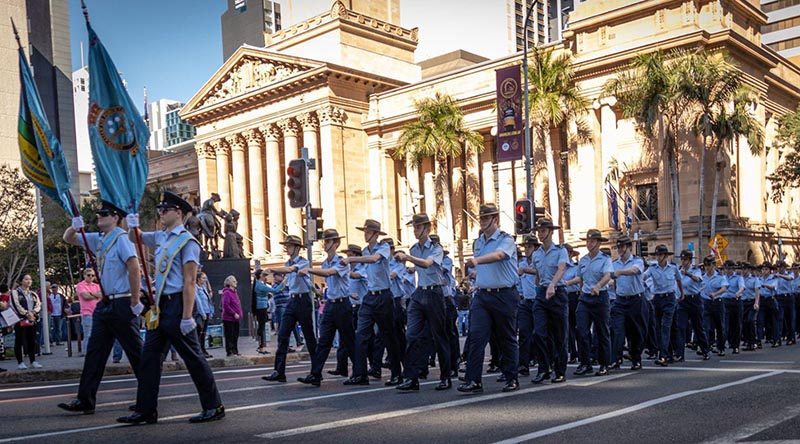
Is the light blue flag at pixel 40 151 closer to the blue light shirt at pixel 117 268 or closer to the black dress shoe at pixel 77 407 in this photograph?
the blue light shirt at pixel 117 268

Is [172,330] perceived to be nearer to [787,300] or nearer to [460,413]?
[460,413]

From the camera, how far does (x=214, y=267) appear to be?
23.6 meters

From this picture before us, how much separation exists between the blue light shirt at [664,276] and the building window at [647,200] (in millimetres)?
27055

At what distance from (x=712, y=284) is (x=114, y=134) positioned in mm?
11738

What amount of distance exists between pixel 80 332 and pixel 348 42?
3954 cm

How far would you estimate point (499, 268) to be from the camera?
30.1ft

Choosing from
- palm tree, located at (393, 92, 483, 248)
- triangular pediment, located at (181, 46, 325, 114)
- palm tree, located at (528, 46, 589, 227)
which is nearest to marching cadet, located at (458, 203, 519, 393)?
palm tree, located at (528, 46, 589, 227)

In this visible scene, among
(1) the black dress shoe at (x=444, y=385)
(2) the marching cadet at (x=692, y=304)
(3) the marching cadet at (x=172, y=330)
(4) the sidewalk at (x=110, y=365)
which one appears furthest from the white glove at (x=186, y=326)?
(2) the marching cadet at (x=692, y=304)

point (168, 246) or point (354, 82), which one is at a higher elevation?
point (354, 82)

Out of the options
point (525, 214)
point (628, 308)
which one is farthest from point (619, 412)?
point (525, 214)

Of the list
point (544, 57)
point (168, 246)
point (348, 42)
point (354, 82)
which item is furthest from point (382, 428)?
point (348, 42)

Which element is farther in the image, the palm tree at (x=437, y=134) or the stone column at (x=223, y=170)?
the stone column at (x=223, y=170)

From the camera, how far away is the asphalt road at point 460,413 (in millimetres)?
6441

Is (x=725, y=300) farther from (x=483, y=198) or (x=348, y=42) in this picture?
(x=348, y=42)
